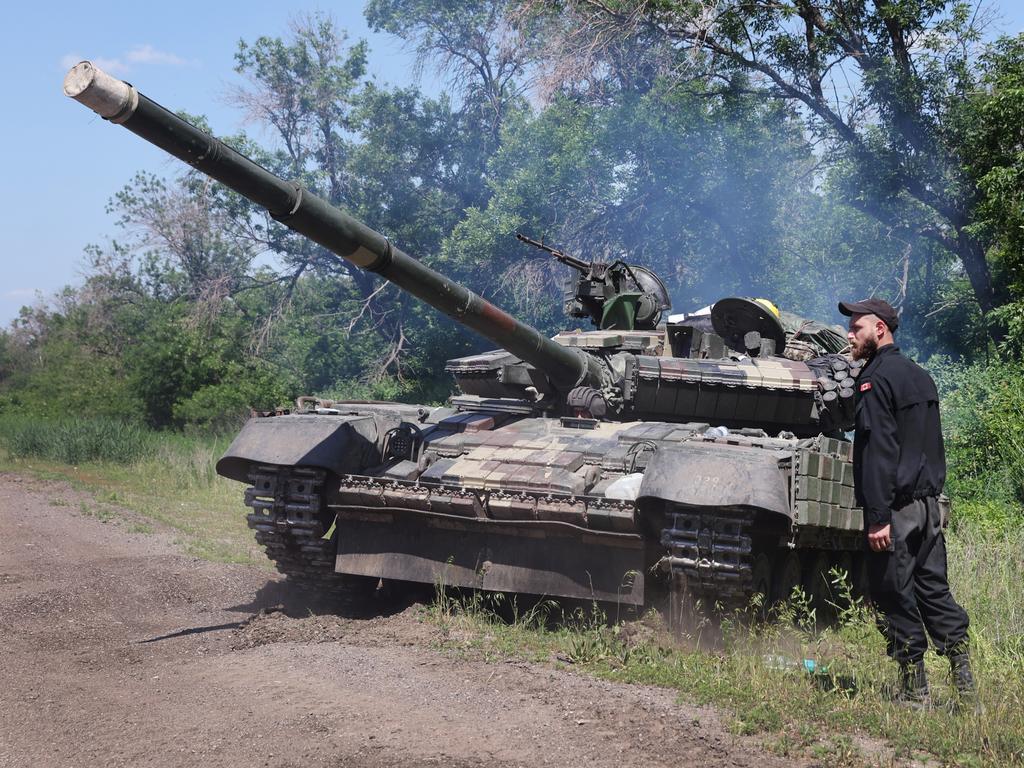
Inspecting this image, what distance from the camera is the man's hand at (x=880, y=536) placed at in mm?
5566

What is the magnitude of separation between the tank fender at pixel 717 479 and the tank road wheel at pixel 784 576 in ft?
3.82

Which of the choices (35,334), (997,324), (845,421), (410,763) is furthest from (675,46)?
(35,334)

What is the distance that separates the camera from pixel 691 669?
6.76m

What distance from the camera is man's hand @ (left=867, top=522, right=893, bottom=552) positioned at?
18.3 feet

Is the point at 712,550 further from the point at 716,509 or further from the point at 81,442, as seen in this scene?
the point at 81,442

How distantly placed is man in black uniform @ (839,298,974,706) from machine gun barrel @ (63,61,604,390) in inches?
116

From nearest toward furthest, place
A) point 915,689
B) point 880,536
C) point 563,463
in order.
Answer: point 880,536 → point 915,689 → point 563,463

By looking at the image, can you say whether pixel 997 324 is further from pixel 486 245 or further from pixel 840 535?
pixel 840 535

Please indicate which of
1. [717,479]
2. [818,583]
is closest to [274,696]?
[717,479]

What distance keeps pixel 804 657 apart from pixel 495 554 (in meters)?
2.19

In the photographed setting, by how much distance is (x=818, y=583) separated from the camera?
9.06m

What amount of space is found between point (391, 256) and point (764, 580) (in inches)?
131

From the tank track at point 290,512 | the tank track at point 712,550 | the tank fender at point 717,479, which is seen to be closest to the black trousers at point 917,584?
the tank fender at point 717,479

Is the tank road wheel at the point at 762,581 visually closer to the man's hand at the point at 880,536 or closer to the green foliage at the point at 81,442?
the man's hand at the point at 880,536
